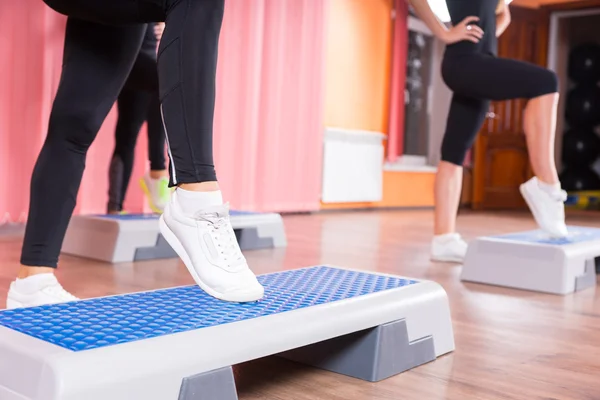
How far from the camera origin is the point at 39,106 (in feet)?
10.7

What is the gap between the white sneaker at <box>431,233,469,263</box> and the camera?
8.98 ft

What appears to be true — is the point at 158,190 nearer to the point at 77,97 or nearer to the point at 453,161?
the point at 453,161

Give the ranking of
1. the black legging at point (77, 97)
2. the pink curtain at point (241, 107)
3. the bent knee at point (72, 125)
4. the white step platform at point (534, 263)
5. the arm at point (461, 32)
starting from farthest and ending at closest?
1. the pink curtain at point (241, 107)
2. the arm at point (461, 32)
3. the white step platform at point (534, 263)
4. the bent knee at point (72, 125)
5. the black legging at point (77, 97)

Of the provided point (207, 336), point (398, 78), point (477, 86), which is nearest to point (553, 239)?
point (477, 86)

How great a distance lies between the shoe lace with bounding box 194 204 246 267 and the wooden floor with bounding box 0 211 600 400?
22cm

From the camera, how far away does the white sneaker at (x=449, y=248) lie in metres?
2.74

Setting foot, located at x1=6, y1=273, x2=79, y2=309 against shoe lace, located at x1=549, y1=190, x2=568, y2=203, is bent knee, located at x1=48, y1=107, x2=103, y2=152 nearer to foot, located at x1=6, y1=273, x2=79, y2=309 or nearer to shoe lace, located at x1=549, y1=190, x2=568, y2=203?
foot, located at x1=6, y1=273, x2=79, y2=309

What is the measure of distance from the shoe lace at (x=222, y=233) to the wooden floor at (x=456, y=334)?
22 centimetres

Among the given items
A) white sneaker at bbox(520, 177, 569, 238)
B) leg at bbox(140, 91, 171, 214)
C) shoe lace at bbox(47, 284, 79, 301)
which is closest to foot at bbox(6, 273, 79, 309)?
shoe lace at bbox(47, 284, 79, 301)

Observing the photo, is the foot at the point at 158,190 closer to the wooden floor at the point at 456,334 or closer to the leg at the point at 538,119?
the wooden floor at the point at 456,334

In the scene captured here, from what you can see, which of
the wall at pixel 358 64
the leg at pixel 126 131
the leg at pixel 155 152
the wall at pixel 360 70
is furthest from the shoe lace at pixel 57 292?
the wall at pixel 358 64

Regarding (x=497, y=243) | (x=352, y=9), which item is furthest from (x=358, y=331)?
(x=352, y=9)

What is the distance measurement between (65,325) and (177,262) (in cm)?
157

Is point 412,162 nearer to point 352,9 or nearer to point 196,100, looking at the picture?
point 352,9
